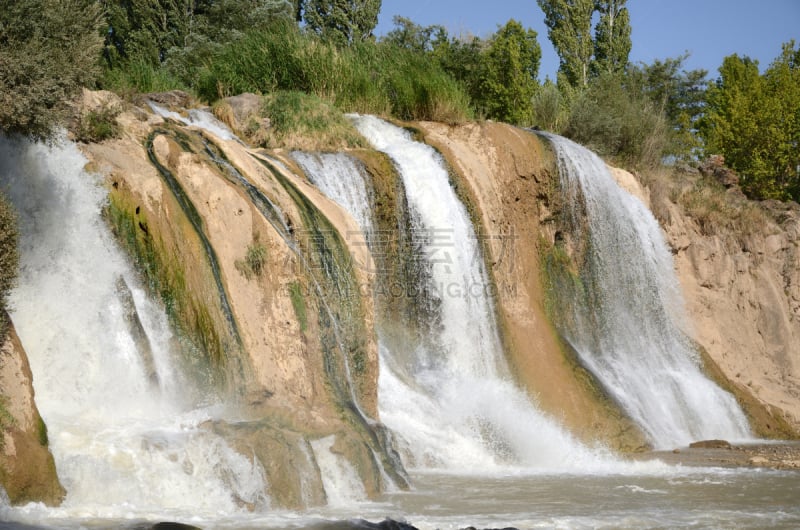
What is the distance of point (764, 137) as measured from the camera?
3077cm

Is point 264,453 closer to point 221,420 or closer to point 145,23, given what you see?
point 221,420

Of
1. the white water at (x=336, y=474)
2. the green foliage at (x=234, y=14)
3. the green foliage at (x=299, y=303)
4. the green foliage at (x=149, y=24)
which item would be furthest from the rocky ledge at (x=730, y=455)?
the green foliage at (x=149, y=24)

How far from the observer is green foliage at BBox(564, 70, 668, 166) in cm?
2433

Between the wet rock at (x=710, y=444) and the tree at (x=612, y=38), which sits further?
the tree at (x=612, y=38)

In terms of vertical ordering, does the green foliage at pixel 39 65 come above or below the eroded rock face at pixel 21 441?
above

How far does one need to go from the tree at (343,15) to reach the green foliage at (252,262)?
94.9ft

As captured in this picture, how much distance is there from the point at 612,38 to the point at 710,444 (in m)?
30.7

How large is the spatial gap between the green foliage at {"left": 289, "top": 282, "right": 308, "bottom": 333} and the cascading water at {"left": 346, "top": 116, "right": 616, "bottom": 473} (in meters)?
2.10

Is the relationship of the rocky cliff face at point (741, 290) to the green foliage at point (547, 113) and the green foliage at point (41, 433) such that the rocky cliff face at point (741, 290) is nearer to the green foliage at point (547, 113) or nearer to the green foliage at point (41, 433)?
the green foliage at point (547, 113)

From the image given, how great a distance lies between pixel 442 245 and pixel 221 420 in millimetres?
6861

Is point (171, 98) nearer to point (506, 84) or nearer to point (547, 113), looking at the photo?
point (506, 84)

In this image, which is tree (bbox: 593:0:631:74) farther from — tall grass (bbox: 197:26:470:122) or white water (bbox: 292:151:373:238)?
white water (bbox: 292:151:373:238)

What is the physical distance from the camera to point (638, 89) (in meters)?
31.6

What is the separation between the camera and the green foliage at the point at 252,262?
11617mm
